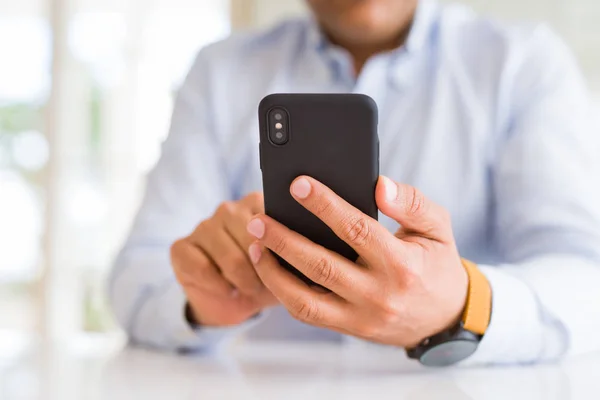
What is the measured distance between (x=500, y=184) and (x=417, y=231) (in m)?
0.47

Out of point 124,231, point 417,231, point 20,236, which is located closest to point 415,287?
point 417,231

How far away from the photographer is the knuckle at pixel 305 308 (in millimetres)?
631

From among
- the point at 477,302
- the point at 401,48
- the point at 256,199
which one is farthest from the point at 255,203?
the point at 401,48

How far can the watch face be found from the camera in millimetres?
704

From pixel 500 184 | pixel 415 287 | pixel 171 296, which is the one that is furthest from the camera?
pixel 500 184

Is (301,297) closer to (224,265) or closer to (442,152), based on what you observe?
(224,265)

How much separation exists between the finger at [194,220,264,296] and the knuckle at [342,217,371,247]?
189 millimetres

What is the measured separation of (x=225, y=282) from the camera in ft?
2.56

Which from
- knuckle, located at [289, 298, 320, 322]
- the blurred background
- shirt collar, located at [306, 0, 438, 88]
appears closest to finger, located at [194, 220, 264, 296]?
knuckle, located at [289, 298, 320, 322]

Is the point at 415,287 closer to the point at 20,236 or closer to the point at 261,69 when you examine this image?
the point at 261,69

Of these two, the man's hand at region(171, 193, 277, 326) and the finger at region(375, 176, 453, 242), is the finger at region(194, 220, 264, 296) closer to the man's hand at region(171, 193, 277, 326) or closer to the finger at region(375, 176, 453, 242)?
the man's hand at region(171, 193, 277, 326)

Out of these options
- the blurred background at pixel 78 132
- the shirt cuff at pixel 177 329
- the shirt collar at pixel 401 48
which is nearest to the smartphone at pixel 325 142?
→ the shirt cuff at pixel 177 329

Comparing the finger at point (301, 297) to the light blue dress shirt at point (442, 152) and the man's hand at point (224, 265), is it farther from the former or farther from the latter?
the light blue dress shirt at point (442, 152)

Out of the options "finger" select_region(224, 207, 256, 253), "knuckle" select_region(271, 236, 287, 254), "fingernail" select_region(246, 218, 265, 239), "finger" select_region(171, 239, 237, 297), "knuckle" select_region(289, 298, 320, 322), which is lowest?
"finger" select_region(171, 239, 237, 297)
